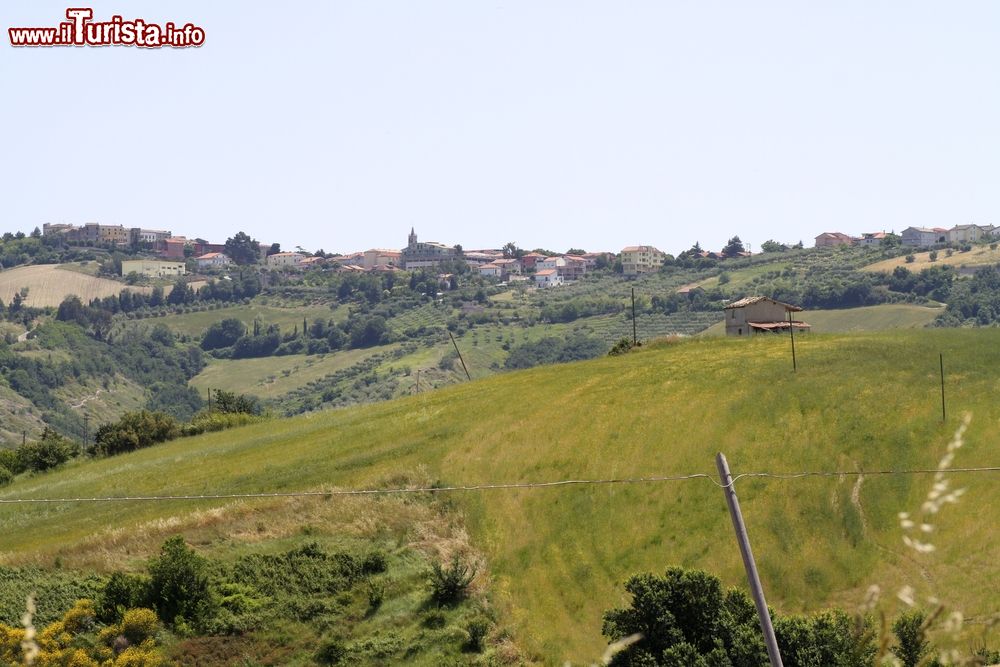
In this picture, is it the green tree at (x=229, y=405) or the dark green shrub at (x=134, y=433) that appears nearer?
the dark green shrub at (x=134, y=433)

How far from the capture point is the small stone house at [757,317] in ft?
340

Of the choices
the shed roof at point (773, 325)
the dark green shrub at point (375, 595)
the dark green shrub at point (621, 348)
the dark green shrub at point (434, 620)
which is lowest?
the dark green shrub at point (434, 620)

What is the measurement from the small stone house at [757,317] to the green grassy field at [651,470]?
546 inches

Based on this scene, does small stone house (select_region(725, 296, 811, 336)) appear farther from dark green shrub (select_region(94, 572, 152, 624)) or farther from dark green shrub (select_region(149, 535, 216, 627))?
dark green shrub (select_region(94, 572, 152, 624))

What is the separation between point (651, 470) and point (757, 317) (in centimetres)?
4648

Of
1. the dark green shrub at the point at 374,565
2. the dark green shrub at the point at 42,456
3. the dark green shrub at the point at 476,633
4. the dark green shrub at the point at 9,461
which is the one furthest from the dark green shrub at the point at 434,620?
the dark green shrub at the point at 9,461

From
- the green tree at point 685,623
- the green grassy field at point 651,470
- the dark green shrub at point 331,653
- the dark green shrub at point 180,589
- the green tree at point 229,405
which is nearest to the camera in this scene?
the green tree at point 685,623

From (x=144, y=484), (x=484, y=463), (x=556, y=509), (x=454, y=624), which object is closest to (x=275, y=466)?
(x=144, y=484)

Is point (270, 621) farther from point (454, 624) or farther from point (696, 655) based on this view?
point (696, 655)

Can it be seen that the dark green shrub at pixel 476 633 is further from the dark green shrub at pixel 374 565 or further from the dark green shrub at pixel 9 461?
the dark green shrub at pixel 9 461

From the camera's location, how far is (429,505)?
58.9m

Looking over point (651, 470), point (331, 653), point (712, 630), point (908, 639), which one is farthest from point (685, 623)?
point (651, 470)

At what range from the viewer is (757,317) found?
105m

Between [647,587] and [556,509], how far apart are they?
767 inches
